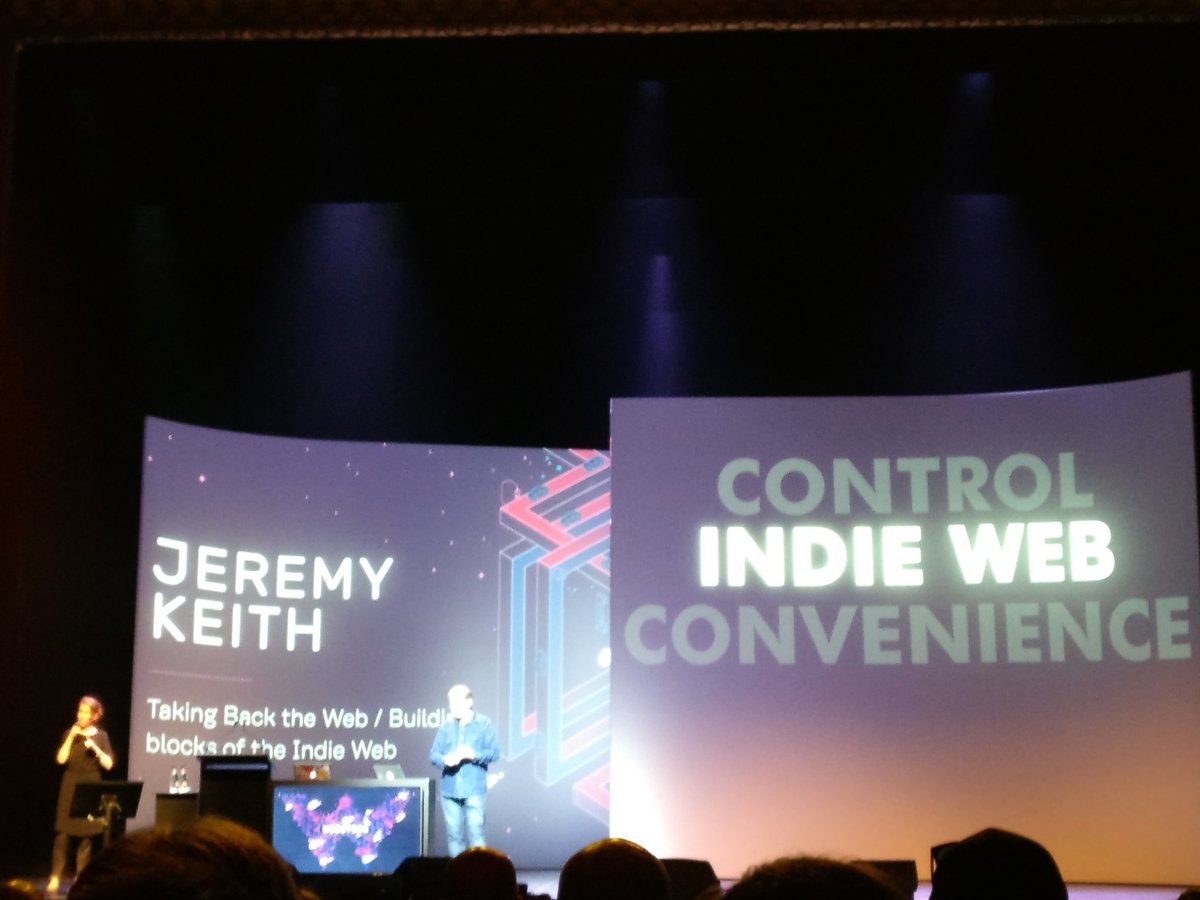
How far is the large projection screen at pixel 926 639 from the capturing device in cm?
884

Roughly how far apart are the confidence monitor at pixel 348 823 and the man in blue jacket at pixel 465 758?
87.4 inches

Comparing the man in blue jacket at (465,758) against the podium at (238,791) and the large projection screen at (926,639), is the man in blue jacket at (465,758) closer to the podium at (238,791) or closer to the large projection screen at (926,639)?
the large projection screen at (926,639)

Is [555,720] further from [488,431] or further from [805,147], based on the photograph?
[805,147]

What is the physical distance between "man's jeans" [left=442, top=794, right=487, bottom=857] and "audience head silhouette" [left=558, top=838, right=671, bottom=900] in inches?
299

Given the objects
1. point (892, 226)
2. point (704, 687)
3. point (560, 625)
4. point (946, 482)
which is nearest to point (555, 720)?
point (560, 625)

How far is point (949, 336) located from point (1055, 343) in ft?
2.33

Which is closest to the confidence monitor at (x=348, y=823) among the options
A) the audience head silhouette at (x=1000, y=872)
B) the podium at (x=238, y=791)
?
the podium at (x=238, y=791)

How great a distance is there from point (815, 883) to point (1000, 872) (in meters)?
0.65

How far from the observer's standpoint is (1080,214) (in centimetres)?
927

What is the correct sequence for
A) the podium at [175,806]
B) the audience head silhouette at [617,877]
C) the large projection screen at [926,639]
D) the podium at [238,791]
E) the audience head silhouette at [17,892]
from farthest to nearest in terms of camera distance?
the large projection screen at [926,639] < the podium at [175,806] < the podium at [238,791] < the audience head silhouette at [617,877] < the audience head silhouette at [17,892]

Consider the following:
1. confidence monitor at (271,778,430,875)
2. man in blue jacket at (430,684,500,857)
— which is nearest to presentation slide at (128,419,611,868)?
man in blue jacket at (430,684,500,857)

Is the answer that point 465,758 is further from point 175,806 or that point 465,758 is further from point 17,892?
point 17,892

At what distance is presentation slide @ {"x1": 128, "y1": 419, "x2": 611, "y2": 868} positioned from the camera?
9.78 m

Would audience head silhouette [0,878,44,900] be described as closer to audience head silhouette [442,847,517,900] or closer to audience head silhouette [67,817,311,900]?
audience head silhouette [442,847,517,900]
